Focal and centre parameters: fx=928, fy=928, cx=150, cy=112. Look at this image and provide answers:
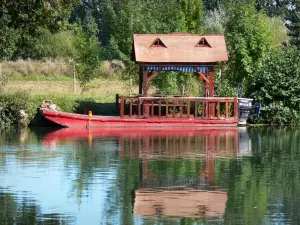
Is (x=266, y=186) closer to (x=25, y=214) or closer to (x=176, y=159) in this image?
(x=176, y=159)

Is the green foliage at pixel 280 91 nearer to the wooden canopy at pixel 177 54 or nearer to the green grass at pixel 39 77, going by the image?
the wooden canopy at pixel 177 54

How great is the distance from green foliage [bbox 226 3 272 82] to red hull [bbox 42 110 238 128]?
7.39 m

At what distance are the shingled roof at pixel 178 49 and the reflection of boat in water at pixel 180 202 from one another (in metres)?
21.2

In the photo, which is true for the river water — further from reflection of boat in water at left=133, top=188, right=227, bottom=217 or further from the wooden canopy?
the wooden canopy

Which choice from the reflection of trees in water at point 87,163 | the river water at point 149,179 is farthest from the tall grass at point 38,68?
the reflection of trees in water at point 87,163

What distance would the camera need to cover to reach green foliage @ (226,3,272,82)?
5225 cm

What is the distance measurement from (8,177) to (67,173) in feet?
6.33

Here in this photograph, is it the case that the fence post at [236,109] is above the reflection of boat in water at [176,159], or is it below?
above

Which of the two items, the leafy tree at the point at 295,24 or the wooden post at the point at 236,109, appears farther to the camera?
the leafy tree at the point at 295,24

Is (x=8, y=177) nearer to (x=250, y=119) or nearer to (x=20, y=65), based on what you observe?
(x=250, y=119)

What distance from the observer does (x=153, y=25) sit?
53.6 metres

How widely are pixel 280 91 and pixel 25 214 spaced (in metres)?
29.3

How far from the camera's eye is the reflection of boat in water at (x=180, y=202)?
20750mm

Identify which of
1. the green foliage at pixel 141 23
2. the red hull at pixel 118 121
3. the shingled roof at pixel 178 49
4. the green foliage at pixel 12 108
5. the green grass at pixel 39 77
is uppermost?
the green foliage at pixel 141 23
